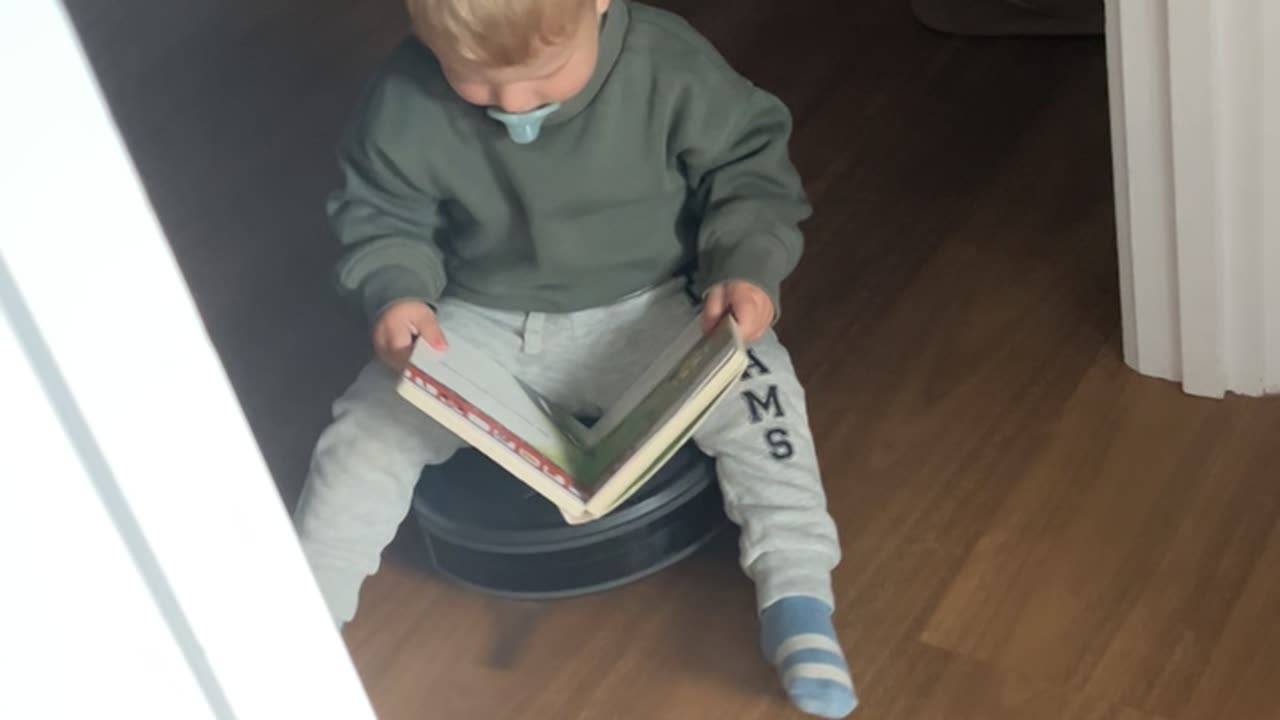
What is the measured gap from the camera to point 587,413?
1132 mm

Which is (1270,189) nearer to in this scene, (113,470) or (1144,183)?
(1144,183)

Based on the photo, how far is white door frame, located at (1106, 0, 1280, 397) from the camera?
3.37ft

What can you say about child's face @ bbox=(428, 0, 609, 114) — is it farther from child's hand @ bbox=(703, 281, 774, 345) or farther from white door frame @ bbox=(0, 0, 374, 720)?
white door frame @ bbox=(0, 0, 374, 720)

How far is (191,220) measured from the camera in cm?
164

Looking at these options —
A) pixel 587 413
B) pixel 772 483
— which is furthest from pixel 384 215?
pixel 772 483

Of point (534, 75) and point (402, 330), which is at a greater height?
point (534, 75)

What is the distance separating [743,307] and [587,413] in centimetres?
16

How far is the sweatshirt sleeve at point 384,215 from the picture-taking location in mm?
1088

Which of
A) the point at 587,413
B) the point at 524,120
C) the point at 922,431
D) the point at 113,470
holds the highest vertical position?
the point at 113,470

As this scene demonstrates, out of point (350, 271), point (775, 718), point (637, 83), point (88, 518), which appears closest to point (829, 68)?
point (637, 83)

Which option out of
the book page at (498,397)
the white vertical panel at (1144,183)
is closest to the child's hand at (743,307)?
the book page at (498,397)

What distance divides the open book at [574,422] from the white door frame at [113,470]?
33 centimetres

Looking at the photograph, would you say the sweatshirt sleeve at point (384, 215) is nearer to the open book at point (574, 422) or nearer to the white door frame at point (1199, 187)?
the open book at point (574, 422)

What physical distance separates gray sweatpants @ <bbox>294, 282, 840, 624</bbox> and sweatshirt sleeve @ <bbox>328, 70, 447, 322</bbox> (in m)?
0.05
